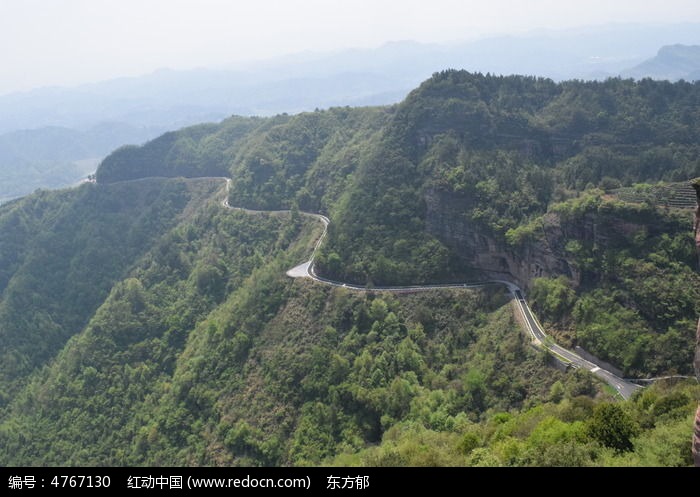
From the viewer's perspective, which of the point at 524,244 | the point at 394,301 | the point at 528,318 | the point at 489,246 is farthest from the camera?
the point at 489,246

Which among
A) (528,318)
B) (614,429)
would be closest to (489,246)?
(528,318)

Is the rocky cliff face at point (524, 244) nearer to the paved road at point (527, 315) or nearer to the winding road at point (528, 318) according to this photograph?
the paved road at point (527, 315)

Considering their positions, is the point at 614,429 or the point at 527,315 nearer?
the point at 614,429

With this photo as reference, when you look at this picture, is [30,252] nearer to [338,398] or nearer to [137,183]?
[137,183]

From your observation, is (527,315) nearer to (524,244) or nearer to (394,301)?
(524,244)

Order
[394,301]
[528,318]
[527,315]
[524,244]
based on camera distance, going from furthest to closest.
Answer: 1. [394,301]
2. [524,244]
3. [527,315]
4. [528,318]

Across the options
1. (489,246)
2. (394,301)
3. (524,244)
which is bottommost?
(394,301)

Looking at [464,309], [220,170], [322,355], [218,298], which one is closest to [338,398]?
[322,355]

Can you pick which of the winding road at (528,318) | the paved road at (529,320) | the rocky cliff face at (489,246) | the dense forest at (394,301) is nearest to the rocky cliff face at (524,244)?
the rocky cliff face at (489,246)
